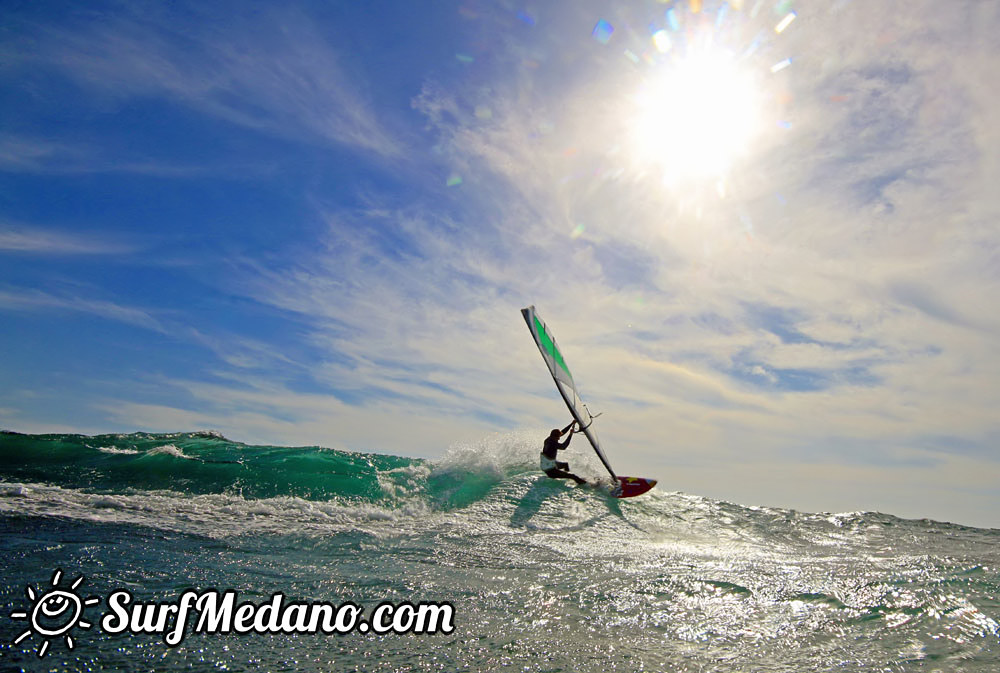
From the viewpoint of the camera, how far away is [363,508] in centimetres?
956

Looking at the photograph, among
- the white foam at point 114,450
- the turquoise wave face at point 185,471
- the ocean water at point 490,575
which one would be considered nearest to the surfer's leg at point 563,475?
the ocean water at point 490,575

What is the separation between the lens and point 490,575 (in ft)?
17.4

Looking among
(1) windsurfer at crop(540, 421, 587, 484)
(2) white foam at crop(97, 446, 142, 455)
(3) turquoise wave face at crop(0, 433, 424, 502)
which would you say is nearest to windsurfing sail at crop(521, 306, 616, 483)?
(1) windsurfer at crop(540, 421, 587, 484)

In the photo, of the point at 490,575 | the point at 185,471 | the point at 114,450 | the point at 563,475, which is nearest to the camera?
the point at 490,575

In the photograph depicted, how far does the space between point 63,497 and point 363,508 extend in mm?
4466

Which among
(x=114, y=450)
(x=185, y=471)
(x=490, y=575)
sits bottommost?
(x=490, y=575)

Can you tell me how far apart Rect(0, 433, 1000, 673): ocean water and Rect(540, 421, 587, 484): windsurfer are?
663 millimetres

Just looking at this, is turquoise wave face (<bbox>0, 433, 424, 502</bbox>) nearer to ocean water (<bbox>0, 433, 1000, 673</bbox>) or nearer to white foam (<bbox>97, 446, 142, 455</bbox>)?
white foam (<bbox>97, 446, 142, 455</bbox>)

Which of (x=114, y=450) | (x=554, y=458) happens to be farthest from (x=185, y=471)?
(x=554, y=458)

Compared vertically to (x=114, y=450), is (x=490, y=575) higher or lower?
lower

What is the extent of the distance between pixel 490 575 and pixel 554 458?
298 inches

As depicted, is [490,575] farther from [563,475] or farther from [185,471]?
[185,471]

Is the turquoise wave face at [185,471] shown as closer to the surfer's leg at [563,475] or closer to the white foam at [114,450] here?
the white foam at [114,450]

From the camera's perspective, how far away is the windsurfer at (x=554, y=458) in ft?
40.8
